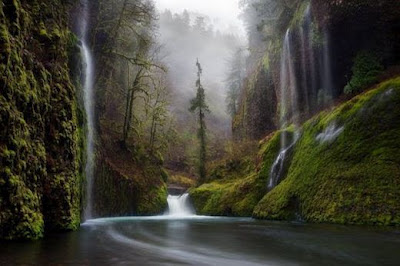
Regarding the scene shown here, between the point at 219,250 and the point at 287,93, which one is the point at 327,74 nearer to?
the point at 287,93

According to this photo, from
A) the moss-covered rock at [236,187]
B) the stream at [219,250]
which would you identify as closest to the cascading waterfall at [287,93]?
the moss-covered rock at [236,187]

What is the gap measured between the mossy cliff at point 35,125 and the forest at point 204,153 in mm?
45

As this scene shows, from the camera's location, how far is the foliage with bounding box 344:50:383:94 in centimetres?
1714

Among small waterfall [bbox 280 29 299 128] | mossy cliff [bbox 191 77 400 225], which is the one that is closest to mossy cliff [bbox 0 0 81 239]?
mossy cliff [bbox 191 77 400 225]

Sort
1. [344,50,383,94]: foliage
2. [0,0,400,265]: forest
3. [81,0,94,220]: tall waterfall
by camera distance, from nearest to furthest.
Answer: [0,0,400,265]: forest < [344,50,383,94]: foliage < [81,0,94,220]: tall waterfall

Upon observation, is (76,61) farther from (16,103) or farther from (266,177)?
(266,177)

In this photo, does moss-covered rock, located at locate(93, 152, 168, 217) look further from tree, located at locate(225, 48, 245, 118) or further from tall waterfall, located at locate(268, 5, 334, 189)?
tree, located at locate(225, 48, 245, 118)

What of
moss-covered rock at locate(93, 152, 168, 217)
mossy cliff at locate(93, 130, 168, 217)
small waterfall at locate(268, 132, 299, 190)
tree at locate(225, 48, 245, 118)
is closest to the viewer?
small waterfall at locate(268, 132, 299, 190)

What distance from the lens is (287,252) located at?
272 inches

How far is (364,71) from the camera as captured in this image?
17.6 m

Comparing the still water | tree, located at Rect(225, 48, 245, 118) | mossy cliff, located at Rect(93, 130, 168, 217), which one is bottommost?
the still water

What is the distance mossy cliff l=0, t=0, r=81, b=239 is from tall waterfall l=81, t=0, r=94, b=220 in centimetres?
490

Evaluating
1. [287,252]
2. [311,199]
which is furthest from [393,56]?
[287,252]

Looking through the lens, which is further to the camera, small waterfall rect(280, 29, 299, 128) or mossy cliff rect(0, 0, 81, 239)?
small waterfall rect(280, 29, 299, 128)
